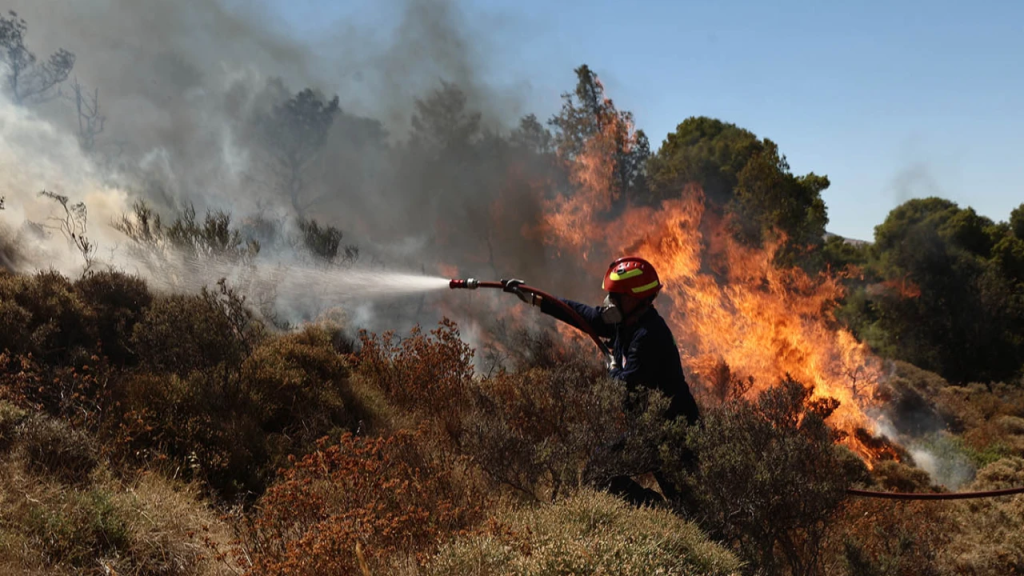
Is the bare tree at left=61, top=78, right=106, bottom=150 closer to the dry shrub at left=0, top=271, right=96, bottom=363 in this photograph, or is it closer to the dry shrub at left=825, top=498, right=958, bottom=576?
the dry shrub at left=0, top=271, right=96, bottom=363

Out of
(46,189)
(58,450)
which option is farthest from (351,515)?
(46,189)

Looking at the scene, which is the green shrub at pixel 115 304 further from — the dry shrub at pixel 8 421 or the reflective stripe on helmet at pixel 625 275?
the reflective stripe on helmet at pixel 625 275

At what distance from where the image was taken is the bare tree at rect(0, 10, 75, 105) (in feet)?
47.8

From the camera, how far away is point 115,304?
8070mm

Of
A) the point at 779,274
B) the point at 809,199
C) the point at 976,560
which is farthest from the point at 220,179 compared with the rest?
the point at 809,199

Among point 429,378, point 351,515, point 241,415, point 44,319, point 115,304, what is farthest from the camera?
point 115,304

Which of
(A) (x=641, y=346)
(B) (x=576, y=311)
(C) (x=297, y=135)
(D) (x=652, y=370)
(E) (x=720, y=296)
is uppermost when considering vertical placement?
(C) (x=297, y=135)

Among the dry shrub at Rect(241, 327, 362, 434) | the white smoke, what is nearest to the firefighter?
the dry shrub at Rect(241, 327, 362, 434)

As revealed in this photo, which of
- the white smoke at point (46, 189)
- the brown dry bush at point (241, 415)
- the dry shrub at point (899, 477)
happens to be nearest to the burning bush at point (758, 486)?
the brown dry bush at point (241, 415)

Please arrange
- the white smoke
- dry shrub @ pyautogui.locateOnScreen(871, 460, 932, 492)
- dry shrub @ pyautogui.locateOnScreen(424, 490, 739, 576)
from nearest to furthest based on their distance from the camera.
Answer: dry shrub @ pyautogui.locateOnScreen(424, 490, 739, 576), the white smoke, dry shrub @ pyautogui.locateOnScreen(871, 460, 932, 492)

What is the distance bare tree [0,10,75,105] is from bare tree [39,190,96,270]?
5030mm

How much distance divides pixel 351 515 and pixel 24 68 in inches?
647

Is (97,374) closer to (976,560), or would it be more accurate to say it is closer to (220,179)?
(976,560)

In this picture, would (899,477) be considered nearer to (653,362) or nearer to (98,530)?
(653,362)
